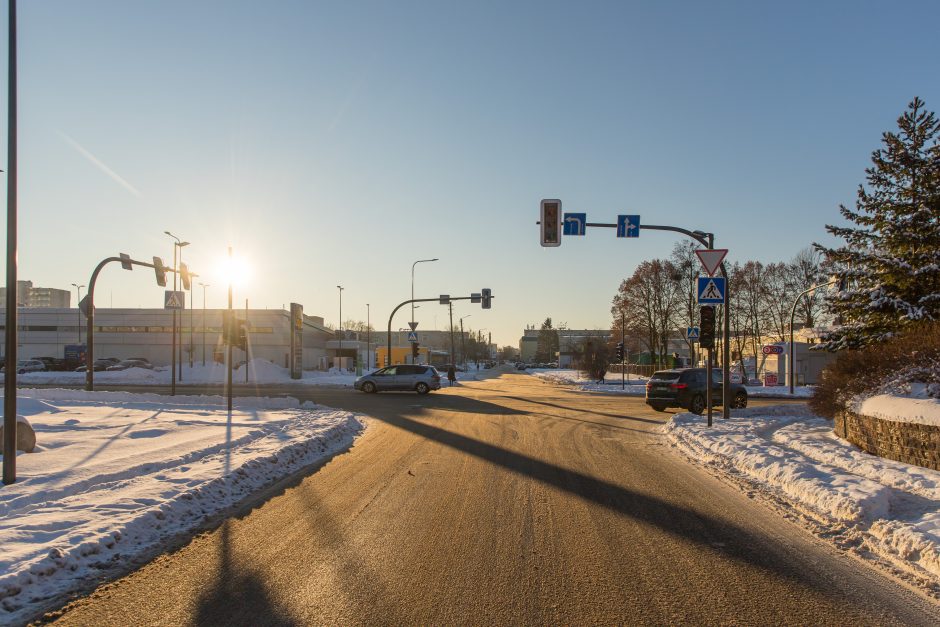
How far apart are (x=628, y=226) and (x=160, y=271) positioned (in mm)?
18431

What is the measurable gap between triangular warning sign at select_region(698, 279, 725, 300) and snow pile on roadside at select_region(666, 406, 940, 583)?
10.9 feet

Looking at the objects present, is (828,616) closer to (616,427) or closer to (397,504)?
(397,504)

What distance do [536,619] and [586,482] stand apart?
16.9 ft

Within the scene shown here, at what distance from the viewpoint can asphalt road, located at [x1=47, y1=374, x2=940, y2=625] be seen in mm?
4383

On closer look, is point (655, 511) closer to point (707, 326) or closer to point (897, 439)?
point (897, 439)

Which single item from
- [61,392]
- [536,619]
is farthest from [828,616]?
[61,392]

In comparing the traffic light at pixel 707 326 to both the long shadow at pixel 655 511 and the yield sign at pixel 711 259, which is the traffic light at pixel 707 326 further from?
the long shadow at pixel 655 511

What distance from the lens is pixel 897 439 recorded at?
1015cm

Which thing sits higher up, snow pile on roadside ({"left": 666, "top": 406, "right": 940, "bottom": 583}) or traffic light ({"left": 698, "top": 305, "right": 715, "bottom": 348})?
traffic light ({"left": 698, "top": 305, "right": 715, "bottom": 348})

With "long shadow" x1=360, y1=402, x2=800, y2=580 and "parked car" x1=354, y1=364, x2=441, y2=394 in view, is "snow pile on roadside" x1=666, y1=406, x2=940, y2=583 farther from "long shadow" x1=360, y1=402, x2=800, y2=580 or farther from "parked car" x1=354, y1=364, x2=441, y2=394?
"parked car" x1=354, y1=364, x2=441, y2=394

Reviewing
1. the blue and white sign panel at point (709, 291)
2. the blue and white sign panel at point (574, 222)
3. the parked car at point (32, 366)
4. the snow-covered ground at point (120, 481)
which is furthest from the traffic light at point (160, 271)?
the parked car at point (32, 366)

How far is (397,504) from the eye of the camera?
7.69 m

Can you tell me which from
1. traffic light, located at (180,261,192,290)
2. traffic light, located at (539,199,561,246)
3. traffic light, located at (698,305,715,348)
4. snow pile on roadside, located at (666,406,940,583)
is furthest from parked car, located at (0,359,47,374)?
snow pile on roadside, located at (666,406,940,583)

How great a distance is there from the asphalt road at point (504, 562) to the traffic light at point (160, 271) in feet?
60.0
